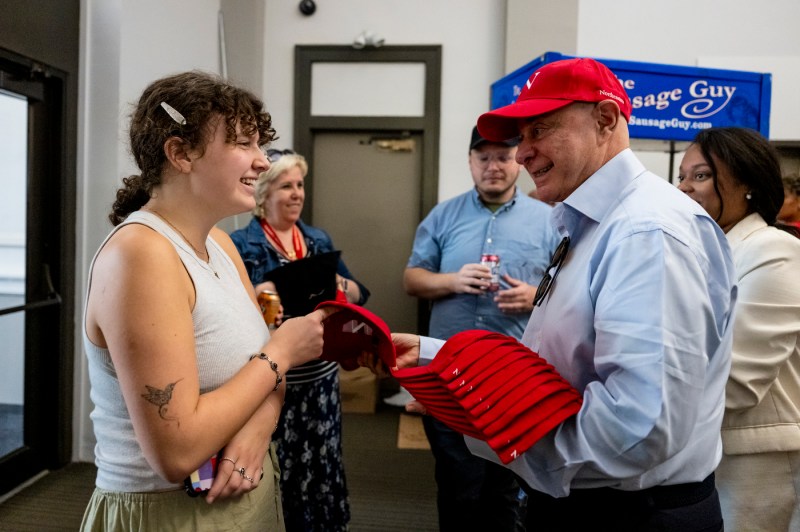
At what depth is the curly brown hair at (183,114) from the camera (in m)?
1.14

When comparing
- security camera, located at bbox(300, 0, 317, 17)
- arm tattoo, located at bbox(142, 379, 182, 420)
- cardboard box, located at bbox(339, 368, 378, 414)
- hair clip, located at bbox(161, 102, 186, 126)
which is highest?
security camera, located at bbox(300, 0, 317, 17)

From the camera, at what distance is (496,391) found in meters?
1.04

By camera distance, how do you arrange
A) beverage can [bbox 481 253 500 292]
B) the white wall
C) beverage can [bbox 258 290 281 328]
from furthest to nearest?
the white wall, beverage can [bbox 481 253 500 292], beverage can [bbox 258 290 281 328]

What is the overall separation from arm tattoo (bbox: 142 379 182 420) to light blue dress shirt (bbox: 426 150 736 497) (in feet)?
1.99

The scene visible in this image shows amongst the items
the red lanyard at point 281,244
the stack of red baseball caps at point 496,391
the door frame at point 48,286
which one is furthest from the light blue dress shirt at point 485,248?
the door frame at point 48,286

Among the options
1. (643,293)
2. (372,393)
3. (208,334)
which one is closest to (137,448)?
(208,334)

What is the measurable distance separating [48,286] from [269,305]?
6.07 ft

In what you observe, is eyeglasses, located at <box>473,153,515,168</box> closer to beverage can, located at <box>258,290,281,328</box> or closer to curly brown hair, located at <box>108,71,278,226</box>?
beverage can, located at <box>258,290,281,328</box>

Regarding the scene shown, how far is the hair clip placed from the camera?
1.13 meters

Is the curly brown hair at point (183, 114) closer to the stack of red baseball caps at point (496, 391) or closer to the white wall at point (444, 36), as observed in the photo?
the stack of red baseball caps at point (496, 391)

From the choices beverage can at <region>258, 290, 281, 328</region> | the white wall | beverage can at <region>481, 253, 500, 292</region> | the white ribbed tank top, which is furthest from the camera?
the white wall

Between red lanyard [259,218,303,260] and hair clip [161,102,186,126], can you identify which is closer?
hair clip [161,102,186,126]

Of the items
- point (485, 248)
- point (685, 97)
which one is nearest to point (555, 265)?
point (485, 248)

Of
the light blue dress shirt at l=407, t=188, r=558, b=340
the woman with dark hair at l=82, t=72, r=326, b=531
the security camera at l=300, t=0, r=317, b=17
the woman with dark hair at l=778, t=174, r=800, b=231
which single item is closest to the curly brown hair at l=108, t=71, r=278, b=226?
the woman with dark hair at l=82, t=72, r=326, b=531
